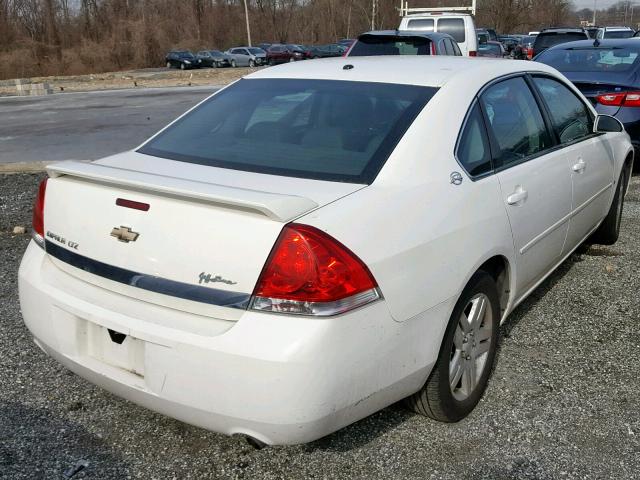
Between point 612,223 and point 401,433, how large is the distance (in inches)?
127

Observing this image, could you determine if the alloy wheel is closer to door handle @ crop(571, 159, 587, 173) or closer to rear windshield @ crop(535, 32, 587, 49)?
door handle @ crop(571, 159, 587, 173)

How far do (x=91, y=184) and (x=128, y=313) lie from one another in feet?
1.85

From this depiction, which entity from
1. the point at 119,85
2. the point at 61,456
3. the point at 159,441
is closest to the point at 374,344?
the point at 159,441

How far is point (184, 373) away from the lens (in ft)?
7.32

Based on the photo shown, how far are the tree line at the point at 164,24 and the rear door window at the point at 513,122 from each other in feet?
166

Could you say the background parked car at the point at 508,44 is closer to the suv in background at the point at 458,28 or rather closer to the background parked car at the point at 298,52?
the background parked car at the point at 298,52

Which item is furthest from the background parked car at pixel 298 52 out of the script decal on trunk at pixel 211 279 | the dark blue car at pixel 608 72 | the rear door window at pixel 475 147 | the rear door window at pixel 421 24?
the script decal on trunk at pixel 211 279

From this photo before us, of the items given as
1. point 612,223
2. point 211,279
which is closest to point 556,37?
point 612,223

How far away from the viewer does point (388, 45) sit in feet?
35.0

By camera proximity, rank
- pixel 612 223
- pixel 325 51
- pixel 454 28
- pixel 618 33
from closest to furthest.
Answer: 1. pixel 612 223
2. pixel 454 28
3. pixel 618 33
4. pixel 325 51

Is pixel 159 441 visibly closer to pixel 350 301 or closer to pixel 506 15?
pixel 350 301

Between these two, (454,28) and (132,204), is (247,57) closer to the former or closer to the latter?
(454,28)

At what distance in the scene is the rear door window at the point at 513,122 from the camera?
320 centimetres

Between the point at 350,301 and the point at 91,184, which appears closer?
the point at 350,301
